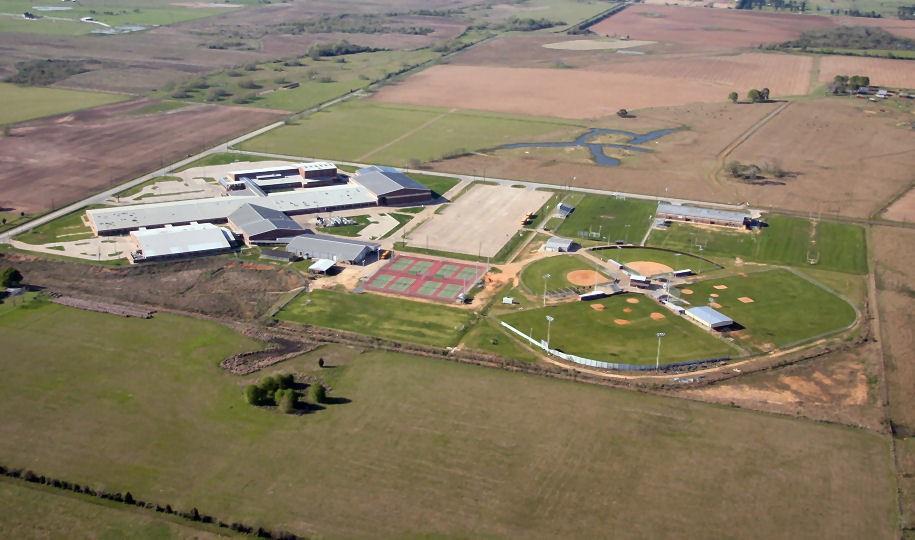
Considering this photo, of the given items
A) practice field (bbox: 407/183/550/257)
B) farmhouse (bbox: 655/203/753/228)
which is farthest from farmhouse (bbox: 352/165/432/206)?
farmhouse (bbox: 655/203/753/228)

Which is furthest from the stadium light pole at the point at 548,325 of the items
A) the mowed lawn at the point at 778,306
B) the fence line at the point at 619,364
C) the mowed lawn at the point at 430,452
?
the mowed lawn at the point at 778,306

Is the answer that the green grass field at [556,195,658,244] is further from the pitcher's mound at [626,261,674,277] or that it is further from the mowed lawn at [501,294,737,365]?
the mowed lawn at [501,294,737,365]

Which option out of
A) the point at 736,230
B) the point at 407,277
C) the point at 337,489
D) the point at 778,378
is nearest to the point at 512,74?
the point at 736,230

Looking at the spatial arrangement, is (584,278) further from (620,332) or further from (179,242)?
(179,242)

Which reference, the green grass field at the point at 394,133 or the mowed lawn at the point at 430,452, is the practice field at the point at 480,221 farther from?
the mowed lawn at the point at 430,452

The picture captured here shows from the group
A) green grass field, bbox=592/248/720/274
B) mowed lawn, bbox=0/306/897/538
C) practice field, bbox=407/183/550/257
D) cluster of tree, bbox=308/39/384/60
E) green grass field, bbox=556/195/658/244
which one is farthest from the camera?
cluster of tree, bbox=308/39/384/60
